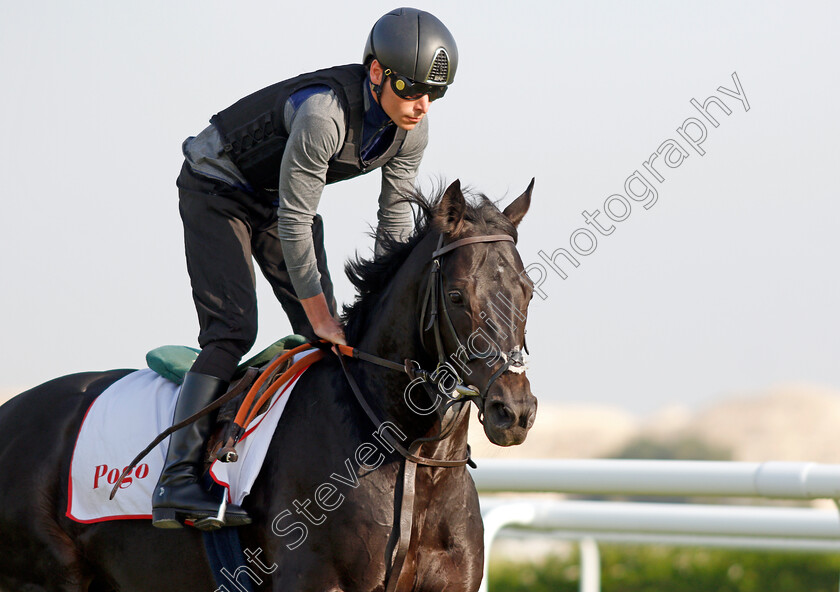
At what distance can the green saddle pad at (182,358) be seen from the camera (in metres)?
4.48

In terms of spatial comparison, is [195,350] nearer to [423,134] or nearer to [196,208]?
[196,208]

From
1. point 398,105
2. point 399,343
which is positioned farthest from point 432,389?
point 398,105

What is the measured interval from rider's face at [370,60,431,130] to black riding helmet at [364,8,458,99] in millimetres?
29

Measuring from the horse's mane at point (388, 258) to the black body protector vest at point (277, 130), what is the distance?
326 millimetres

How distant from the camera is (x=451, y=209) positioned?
3986mm

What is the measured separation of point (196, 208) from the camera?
14.9 feet

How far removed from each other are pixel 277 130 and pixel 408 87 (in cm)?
57

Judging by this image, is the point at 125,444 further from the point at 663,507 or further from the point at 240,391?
the point at 663,507

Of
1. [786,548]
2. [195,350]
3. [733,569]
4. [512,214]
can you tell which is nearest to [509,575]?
[733,569]

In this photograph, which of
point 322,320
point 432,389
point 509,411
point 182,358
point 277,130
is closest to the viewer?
point 509,411

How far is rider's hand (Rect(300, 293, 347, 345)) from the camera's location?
4246mm

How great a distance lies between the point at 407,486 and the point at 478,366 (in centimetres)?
56

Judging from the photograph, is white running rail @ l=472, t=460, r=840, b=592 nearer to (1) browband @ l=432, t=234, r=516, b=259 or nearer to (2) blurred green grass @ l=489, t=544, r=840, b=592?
(1) browband @ l=432, t=234, r=516, b=259

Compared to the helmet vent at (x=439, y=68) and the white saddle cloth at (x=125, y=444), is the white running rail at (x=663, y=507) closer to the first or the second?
the white saddle cloth at (x=125, y=444)
